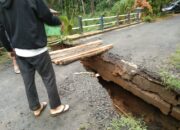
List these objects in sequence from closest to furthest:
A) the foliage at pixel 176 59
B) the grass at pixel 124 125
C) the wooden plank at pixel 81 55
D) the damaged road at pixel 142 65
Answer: the grass at pixel 124 125 < the damaged road at pixel 142 65 < the wooden plank at pixel 81 55 < the foliage at pixel 176 59

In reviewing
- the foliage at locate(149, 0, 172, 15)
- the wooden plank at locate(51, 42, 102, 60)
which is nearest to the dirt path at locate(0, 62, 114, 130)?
the wooden plank at locate(51, 42, 102, 60)

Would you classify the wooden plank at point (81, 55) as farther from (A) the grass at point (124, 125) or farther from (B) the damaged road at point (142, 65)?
(A) the grass at point (124, 125)

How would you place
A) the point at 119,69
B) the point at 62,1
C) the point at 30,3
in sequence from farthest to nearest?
the point at 62,1
the point at 119,69
the point at 30,3

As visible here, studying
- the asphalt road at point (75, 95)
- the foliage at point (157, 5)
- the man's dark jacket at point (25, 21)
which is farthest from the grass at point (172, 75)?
the foliage at point (157, 5)

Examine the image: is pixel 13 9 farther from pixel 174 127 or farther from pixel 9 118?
pixel 174 127

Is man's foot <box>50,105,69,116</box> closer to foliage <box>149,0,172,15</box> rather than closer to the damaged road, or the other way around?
the damaged road

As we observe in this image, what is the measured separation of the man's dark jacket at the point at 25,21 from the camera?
3.15 m

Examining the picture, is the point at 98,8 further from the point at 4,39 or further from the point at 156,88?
the point at 4,39

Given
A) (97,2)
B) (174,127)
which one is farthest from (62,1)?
(174,127)

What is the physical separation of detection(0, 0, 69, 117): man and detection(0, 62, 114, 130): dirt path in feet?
0.95

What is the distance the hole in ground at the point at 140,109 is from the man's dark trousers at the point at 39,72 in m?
1.45

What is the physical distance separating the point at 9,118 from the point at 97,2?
19.1 m

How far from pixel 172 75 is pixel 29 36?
3031 millimetres

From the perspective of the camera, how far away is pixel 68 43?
306 inches
